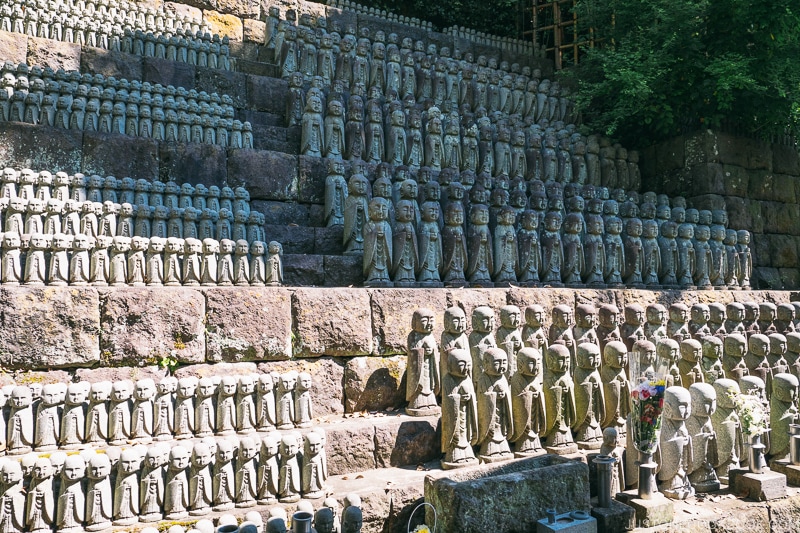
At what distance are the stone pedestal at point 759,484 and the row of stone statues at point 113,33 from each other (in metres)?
9.12

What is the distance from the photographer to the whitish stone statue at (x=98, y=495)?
362 cm

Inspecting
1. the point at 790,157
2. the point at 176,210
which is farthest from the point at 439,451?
the point at 790,157

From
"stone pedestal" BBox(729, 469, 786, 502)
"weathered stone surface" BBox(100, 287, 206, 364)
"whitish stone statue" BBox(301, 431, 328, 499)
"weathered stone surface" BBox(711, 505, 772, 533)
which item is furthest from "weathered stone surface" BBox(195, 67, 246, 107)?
"weathered stone surface" BBox(711, 505, 772, 533)

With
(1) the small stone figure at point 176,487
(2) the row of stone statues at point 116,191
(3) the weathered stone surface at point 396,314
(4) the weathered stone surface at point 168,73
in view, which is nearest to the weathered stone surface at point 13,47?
(4) the weathered stone surface at point 168,73

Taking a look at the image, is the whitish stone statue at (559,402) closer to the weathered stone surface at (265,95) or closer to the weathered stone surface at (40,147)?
the weathered stone surface at (40,147)

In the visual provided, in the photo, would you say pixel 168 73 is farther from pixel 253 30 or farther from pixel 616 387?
pixel 616 387

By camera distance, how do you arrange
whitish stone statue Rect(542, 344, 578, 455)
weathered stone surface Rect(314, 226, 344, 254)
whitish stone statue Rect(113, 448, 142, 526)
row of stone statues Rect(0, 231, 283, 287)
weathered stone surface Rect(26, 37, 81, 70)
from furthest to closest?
weathered stone surface Rect(26, 37, 81, 70), weathered stone surface Rect(314, 226, 344, 254), row of stone statues Rect(0, 231, 283, 287), whitish stone statue Rect(542, 344, 578, 455), whitish stone statue Rect(113, 448, 142, 526)

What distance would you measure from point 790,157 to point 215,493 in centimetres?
1203

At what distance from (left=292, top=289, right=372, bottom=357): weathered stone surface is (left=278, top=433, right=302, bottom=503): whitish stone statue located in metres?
1.43

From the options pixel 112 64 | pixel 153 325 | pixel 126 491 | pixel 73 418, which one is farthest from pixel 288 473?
pixel 112 64

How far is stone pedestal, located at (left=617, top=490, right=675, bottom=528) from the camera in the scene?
4383 mm

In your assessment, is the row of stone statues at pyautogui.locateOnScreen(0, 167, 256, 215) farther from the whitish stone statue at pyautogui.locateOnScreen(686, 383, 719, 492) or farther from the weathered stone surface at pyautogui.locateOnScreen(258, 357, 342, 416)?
the whitish stone statue at pyautogui.locateOnScreen(686, 383, 719, 492)

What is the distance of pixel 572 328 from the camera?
632cm

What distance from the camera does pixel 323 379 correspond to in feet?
17.9
